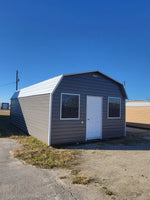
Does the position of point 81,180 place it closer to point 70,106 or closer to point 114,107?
point 70,106

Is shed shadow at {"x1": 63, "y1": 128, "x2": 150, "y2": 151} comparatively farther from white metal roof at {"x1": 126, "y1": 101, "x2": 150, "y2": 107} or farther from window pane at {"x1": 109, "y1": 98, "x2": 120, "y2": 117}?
white metal roof at {"x1": 126, "y1": 101, "x2": 150, "y2": 107}

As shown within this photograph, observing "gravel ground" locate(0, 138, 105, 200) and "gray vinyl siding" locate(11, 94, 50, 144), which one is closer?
"gravel ground" locate(0, 138, 105, 200)

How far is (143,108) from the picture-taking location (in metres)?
13.4

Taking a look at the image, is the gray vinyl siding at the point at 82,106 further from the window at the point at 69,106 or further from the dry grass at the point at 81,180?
the dry grass at the point at 81,180

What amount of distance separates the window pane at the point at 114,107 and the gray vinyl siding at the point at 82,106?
0.29 m

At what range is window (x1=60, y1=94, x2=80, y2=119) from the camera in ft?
20.0

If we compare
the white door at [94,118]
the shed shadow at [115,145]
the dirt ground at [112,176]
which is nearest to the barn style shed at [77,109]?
the white door at [94,118]

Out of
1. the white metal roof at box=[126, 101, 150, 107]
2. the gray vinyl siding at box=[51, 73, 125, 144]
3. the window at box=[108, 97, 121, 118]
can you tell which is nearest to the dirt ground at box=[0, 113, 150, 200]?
the gray vinyl siding at box=[51, 73, 125, 144]

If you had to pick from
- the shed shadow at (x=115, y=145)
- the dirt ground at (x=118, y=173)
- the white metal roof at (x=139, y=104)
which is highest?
the white metal roof at (x=139, y=104)

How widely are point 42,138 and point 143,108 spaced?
10967 mm

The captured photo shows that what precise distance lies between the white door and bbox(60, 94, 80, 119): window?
71cm

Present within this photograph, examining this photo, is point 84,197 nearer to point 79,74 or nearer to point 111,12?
point 79,74

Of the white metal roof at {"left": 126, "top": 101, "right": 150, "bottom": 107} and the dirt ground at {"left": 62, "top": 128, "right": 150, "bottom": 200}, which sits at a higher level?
the white metal roof at {"left": 126, "top": 101, "right": 150, "bottom": 107}

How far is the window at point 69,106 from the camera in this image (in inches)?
240
